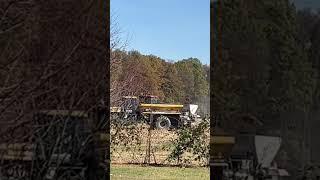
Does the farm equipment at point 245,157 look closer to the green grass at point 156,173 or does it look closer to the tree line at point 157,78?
the tree line at point 157,78

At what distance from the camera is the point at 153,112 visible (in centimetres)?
848

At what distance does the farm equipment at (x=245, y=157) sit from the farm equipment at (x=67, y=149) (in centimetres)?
71

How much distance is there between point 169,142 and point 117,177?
168cm

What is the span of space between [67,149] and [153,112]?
16.3ft

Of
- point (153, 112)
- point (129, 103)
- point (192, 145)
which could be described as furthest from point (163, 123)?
point (192, 145)

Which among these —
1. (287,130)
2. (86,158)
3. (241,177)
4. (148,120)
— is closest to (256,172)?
(241,177)

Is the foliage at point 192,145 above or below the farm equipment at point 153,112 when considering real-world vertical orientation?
below

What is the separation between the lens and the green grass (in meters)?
7.09

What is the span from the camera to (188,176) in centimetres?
725

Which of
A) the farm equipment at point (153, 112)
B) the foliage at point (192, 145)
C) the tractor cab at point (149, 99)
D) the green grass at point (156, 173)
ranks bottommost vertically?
the green grass at point (156, 173)

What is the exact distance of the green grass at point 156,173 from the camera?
279 inches

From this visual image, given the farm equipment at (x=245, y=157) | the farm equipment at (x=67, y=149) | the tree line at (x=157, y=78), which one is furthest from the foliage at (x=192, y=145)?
the farm equipment at (x=67, y=149)


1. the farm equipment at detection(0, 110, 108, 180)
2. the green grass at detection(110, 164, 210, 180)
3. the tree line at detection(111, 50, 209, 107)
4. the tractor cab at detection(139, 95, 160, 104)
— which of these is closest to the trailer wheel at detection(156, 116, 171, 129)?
the tractor cab at detection(139, 95, 160, 104)

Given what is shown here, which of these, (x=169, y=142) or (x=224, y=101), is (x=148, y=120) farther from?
(x=224, y=101)
